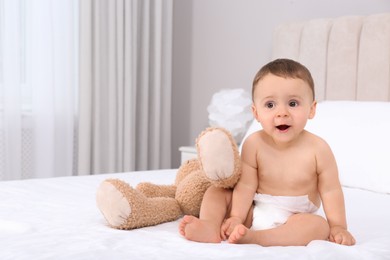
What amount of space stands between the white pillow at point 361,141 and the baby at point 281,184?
0.68 meters

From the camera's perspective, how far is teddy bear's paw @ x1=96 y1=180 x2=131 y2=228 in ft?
4.34

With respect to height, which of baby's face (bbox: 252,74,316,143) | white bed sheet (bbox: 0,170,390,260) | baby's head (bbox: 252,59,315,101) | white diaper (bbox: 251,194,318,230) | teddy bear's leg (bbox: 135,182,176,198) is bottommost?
white bed sheet (bbox: 0,170,390,260)

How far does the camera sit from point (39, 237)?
1240 mm

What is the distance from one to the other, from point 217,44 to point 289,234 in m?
2.46

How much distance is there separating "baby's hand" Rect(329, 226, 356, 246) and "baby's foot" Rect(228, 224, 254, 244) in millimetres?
187

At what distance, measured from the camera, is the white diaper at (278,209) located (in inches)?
51.9

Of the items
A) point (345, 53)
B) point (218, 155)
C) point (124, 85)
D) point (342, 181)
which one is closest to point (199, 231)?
point (218, 155)

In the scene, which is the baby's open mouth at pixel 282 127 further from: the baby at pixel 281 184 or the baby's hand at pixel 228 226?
the baby's hand at pixel 228 226

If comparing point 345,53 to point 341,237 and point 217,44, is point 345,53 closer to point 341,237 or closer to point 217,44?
point 217,44

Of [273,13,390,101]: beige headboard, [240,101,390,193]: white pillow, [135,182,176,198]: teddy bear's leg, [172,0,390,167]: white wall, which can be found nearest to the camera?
[135,182,176,198]: teddy bear's leg

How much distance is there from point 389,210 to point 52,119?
198 centimetres

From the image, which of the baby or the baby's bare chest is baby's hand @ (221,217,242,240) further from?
the baby's bare chest

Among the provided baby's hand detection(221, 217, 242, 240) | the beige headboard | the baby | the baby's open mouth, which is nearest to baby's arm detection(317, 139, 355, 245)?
the baby

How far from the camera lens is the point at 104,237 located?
1239 mm
